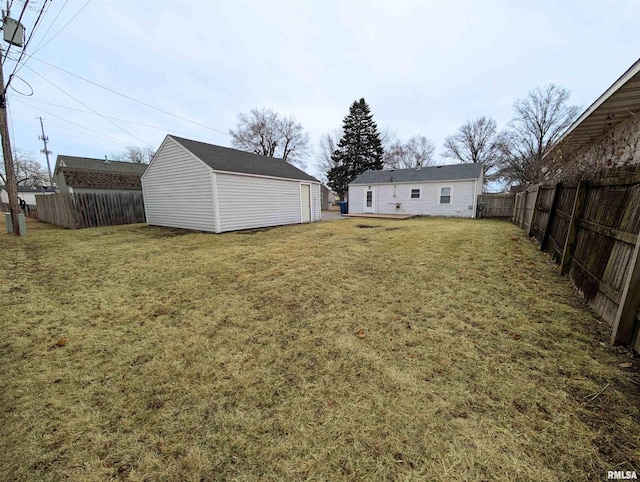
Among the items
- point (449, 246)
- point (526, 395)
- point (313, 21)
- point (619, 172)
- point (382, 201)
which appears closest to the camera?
point (526, 395)

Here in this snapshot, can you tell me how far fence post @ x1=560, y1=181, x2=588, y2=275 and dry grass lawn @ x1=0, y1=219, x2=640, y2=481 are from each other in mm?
280

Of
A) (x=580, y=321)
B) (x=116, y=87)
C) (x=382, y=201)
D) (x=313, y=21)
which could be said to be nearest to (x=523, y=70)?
(x=382, y=201)

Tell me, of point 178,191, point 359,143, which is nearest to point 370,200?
point 178,191

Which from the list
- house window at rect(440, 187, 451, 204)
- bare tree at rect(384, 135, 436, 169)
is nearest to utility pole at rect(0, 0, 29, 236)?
house window at rect(440, 187, 451, 204)

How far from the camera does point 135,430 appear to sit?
1726 mm

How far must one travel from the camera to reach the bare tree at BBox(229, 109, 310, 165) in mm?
31562

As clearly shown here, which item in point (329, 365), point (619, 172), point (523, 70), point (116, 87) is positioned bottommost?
point (329, 365)

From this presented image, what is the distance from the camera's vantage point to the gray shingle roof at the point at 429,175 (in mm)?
16781

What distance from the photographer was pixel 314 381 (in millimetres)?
2166

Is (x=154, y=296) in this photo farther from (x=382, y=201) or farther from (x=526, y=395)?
(x=382, y=201)

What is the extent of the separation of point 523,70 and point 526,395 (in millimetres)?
21661

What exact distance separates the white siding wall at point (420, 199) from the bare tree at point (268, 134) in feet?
54.6

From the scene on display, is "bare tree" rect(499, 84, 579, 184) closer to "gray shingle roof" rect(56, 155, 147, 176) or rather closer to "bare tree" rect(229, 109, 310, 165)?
"bare tree" rect(229, 109, 310, 165)

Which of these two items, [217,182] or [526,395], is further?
[217,182]
